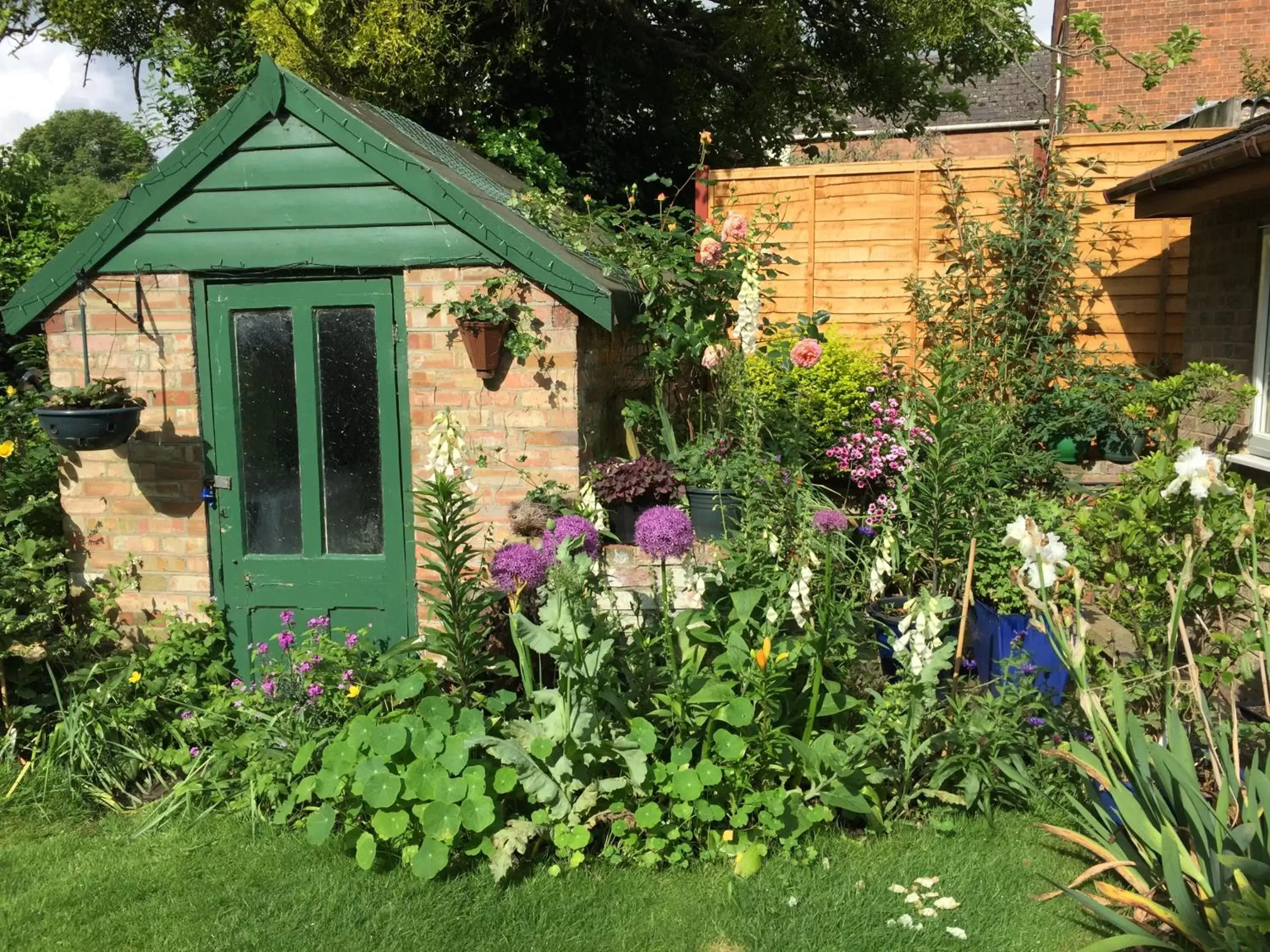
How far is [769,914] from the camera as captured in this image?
3271 mm

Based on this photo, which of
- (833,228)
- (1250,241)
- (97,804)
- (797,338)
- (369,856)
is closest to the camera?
(369,856)

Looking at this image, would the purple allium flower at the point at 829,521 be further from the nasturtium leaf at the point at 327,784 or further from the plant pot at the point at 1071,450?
the plant pot at the point at 1071,450

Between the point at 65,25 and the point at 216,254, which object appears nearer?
the point at 216,254

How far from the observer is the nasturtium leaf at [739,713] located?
11.4 ft

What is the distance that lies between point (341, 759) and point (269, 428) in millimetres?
2037

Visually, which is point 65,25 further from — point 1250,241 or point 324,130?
Answer: point 1250,241

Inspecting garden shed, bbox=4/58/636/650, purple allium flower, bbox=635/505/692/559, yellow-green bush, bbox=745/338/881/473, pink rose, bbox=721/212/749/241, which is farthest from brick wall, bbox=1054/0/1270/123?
purple allium flower, bbox=635/505/692/559

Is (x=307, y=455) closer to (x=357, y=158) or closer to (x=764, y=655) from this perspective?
(x=357, y=158)

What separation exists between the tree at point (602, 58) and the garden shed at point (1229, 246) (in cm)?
424

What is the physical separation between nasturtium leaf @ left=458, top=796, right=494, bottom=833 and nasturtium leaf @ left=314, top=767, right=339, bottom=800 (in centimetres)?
51

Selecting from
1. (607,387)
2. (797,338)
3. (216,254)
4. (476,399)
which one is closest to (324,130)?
(216,254)

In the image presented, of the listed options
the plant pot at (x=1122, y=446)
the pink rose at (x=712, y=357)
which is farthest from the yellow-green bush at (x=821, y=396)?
the plant pot at (x=1122, y=446)

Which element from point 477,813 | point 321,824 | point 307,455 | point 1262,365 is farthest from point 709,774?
point 1262,365

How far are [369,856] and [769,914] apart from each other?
1439 mm
